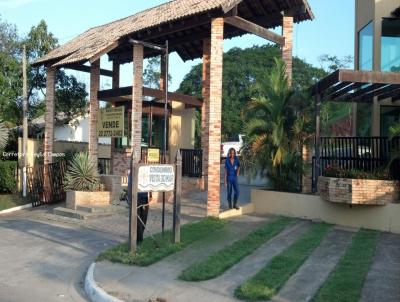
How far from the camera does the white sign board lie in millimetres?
9602

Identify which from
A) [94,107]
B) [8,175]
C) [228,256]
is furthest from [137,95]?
[228,256]

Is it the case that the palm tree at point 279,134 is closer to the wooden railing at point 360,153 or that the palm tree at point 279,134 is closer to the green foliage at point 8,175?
the wooden railing at point 360,153

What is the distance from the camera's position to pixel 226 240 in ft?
34.1

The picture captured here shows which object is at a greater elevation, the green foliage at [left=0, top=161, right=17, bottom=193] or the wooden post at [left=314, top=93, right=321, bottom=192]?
the wooden post at [left=314, top=93, right=321, bottom=192]

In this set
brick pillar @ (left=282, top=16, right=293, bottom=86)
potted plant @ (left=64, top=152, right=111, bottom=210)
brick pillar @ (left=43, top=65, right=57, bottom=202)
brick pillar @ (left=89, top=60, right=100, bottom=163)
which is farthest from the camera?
brick pillar @ (left=43, top=65, right=57, bottom=202)

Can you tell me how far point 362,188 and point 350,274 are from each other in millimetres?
4096

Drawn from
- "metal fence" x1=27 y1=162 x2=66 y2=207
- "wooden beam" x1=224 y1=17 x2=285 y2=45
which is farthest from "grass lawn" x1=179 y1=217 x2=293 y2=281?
"metal fence" x1=27 y1=162 x2=66 y2=207

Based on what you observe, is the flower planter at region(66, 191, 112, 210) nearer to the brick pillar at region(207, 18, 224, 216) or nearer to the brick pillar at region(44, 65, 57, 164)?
the brick pillar at region(44, 65, 57, 164)

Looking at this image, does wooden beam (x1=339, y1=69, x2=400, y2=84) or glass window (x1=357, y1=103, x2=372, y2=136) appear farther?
glass window (x1=357, y1=103, x2=372, y2=136)

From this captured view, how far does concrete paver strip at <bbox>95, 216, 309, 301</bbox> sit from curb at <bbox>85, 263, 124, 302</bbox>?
98mm

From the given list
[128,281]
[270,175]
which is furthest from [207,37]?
[128,281]

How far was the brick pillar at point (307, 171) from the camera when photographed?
13.7 metres

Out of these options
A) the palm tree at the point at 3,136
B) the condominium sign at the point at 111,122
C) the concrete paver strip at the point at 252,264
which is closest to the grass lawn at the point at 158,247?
the concrete paver strip at the point at 252,264

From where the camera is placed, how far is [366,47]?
1831cm
